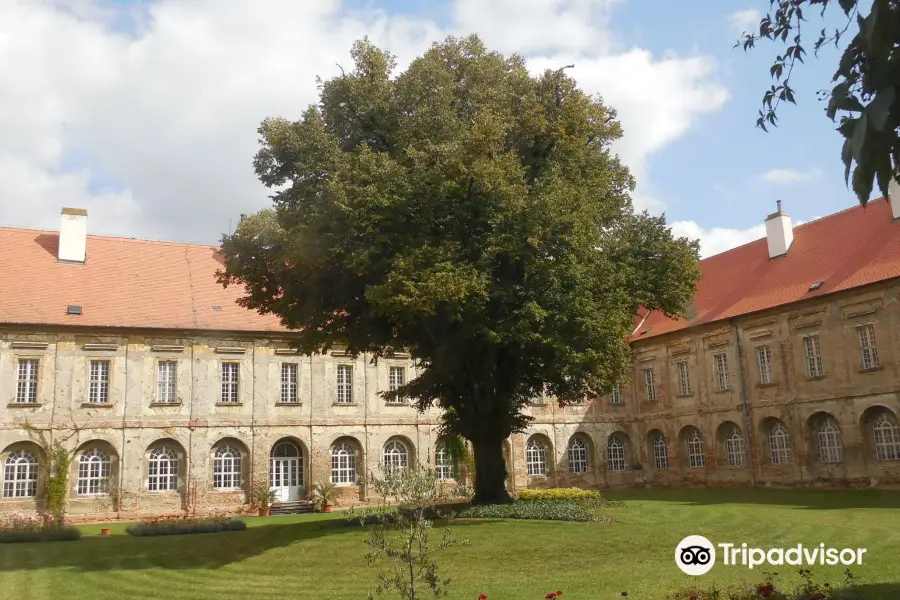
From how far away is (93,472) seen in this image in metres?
29.9

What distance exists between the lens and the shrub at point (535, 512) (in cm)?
1830

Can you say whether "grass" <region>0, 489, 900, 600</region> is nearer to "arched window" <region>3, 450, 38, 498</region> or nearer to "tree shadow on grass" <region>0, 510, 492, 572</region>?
"tree shadow on grass" <region>0, 510, 492, 572</region>

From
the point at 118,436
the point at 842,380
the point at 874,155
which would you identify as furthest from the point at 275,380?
the point at 874,155

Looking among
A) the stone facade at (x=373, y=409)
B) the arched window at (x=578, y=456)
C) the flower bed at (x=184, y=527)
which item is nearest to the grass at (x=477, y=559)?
the flower bed at (x=184, y=527)

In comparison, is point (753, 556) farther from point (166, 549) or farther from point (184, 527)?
point (184, 527)

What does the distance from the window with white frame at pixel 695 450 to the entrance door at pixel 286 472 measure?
→ 1669cm

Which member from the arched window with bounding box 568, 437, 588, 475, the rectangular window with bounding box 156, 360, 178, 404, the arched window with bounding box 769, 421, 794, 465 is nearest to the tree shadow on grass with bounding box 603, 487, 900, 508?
the arched window with bounding box 769, 421, 794, 465

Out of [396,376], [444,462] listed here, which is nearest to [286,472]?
[396,376]

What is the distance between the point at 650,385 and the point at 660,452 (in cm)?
307

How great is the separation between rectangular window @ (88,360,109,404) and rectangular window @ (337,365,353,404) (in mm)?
8793

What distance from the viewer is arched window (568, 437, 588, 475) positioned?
37.9 metres

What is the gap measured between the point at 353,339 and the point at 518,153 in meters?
5.88

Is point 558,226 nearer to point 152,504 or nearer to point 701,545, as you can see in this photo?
point 701,545

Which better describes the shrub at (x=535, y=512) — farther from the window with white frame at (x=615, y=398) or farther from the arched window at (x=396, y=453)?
the window with white frame at (x=615, y=398)
